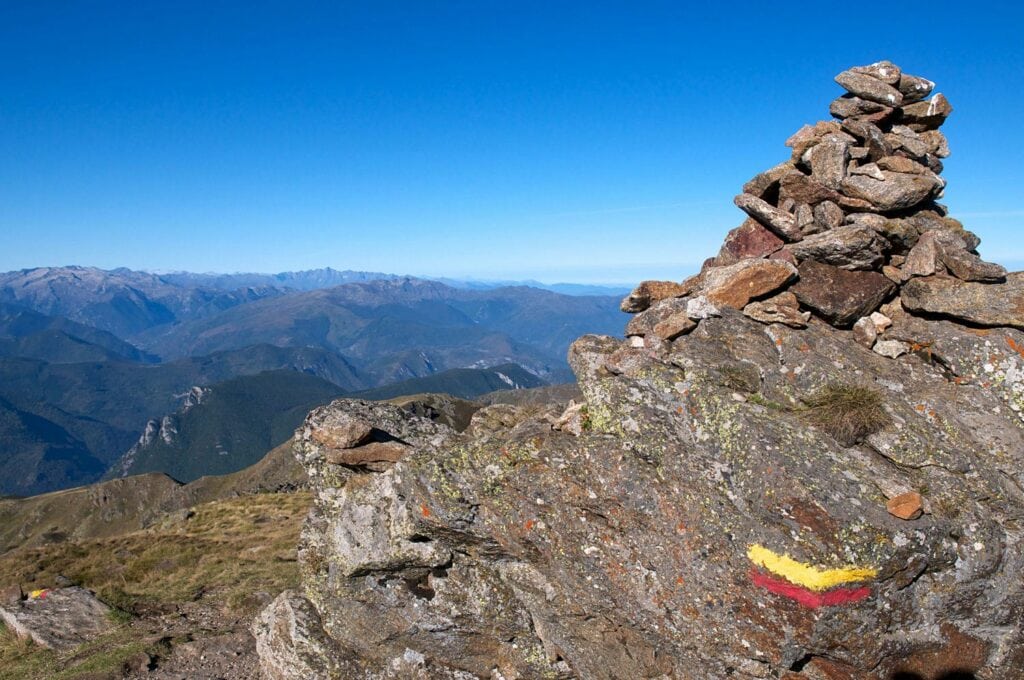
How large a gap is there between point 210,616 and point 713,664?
21.3 meters

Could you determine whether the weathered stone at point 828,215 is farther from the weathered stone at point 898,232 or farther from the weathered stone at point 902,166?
the weathered stone at point 902,166

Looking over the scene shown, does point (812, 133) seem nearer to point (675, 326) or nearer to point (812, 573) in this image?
point (675, 326)

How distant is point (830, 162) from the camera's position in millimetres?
18469

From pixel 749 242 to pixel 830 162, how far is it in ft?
11.4

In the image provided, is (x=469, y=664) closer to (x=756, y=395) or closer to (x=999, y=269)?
(x=756, y=395)

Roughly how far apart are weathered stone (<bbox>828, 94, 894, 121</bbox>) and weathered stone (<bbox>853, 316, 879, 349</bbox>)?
A: 8.39 metres

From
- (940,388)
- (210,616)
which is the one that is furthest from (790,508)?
(210,616)

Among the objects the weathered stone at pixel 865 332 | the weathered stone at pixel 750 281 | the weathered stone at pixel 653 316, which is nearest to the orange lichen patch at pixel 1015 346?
the weathered stone at pixel 865 332

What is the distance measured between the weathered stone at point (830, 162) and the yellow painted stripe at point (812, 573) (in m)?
12.3

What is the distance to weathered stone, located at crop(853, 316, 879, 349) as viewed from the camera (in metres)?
15.8

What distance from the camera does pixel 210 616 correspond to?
2419 cm

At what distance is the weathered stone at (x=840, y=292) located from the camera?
637 inches

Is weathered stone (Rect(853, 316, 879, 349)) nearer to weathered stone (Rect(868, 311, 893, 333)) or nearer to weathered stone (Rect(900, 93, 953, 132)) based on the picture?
weathered stone (Rect(868, 311, 893, 333))

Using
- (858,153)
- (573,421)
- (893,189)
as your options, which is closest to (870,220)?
(893,189)
